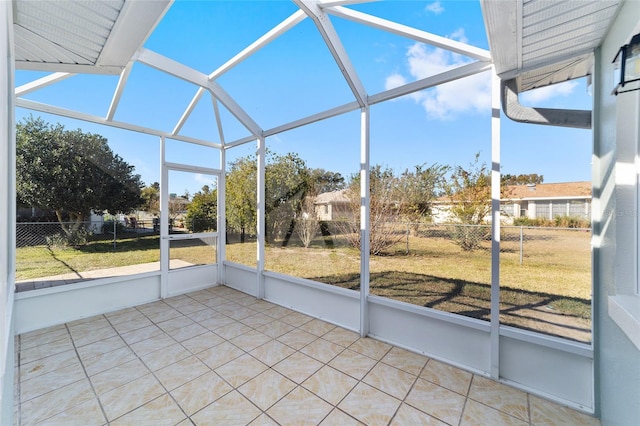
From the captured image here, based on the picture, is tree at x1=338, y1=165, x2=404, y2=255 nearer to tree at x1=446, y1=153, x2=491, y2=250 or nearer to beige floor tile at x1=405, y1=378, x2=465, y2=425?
tree at x1=446, y1=153, x2=491, y2=250

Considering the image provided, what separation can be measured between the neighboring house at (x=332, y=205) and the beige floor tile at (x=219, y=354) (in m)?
1.91

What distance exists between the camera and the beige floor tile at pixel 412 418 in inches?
68.2

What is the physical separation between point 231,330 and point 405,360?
1.95 m

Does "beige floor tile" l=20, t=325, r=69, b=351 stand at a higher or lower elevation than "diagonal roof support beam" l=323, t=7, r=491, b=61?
lower

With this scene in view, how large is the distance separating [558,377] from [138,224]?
17.0ft

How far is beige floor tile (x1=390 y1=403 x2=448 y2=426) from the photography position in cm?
173

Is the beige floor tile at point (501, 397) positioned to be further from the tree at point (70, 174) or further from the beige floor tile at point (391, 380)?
the tree at point (70, 174)

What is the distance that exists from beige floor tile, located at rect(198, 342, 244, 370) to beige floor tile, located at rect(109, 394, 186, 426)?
1.51 ft

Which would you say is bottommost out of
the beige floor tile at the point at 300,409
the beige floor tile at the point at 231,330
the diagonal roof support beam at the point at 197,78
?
the beige floor tile at the point at 300,409

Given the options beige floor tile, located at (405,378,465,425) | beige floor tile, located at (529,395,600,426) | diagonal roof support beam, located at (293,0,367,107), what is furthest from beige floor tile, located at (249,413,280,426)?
diagonal roof support beam, located at (293,0,367,107)

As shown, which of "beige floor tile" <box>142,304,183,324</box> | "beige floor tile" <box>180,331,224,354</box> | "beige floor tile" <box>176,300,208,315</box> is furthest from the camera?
"beige floor tile" <box>176,300,208,315</box>

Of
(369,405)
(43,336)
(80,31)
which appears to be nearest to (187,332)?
(43,336)

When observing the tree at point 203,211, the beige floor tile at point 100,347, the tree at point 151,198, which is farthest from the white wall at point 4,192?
the tree at point 203,211

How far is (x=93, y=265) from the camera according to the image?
11.7 feet
